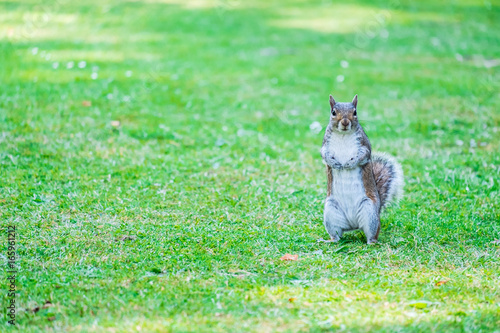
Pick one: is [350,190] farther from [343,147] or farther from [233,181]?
[233,181]

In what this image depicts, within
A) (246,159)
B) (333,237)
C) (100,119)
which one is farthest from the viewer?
(100,119)

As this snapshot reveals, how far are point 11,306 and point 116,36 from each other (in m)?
10.3

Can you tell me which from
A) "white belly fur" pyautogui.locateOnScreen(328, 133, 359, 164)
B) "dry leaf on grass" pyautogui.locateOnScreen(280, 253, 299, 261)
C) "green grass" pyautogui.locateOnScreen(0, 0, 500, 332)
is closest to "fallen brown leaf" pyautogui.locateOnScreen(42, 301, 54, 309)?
"green grass" pyautogui.locateOnScreen(0, 0, 500, 332)

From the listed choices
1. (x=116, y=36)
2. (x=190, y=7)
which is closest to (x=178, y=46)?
(x=116, y=36)

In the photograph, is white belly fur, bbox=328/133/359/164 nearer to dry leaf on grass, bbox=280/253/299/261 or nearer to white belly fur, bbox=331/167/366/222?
white belly fur, bbox=331/167/366/222

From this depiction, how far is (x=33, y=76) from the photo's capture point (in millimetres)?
9438

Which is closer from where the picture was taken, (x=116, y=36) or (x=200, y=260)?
(x=200, y=260)

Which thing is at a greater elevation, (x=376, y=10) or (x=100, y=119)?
(x=376, y=10)

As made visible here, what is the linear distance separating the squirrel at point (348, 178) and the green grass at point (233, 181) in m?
0.18

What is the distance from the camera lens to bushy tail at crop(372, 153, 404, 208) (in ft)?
16.1

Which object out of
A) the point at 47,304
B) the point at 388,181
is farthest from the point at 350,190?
the point at 47,304

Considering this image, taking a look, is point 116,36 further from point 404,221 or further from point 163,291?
point 163,291

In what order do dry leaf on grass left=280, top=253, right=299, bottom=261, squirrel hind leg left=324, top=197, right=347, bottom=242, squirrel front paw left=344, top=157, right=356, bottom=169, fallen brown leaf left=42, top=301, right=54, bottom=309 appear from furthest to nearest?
squirrel hind leg left=324, top=197, right=347, bottom=242 → squirrel front paw left=344, top=157, right=356, bottom=169 → dry leaf on grass left=280, top=253, right=299, bottom=261 → fallen brown leaf left=42, top=301, right=54, bottom=309

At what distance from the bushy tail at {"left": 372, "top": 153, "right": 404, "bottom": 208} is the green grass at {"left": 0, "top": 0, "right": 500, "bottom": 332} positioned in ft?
0.97
